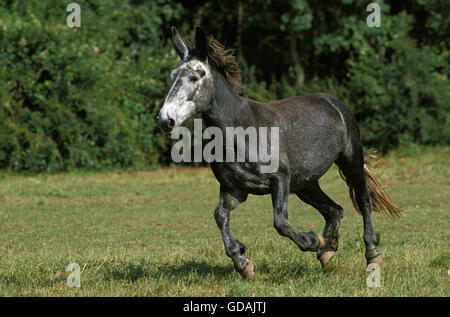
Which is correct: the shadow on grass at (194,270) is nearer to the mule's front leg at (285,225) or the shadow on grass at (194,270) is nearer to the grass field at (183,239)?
the grass field at (183,239)

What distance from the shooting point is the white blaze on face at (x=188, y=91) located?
19.4 ft

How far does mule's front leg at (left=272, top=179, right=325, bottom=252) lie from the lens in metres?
6.23

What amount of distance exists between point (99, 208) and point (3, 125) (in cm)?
509

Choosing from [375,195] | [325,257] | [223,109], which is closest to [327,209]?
[375,195]

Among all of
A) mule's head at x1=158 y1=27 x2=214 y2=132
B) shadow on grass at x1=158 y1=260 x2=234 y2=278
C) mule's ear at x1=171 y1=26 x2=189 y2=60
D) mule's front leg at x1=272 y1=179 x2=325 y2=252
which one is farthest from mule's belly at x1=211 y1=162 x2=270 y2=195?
mule's ear at x1=171 y1=26 x2=189 y2=60

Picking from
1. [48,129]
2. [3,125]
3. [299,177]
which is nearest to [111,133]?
[48,129]

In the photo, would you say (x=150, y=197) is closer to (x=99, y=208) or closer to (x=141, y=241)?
(x=99, y=208)

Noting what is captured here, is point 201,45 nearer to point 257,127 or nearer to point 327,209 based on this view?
point 257,127

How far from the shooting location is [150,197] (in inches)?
566

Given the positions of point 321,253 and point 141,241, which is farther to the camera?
point 141,241

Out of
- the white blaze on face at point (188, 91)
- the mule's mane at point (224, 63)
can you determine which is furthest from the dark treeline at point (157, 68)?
the white blaze on face at point (188, 91)

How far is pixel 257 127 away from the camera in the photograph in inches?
256

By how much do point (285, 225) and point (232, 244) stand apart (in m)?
0.54

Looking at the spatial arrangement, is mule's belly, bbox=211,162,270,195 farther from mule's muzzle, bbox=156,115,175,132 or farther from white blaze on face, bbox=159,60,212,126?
mule's muzzle, bbox=156,115,175,132
